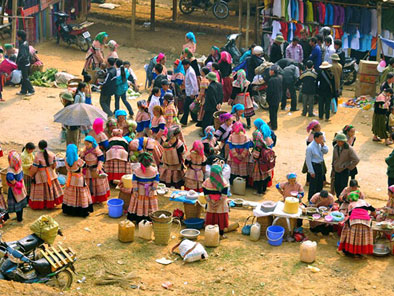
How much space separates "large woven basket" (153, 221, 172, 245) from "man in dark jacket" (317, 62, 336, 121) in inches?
305

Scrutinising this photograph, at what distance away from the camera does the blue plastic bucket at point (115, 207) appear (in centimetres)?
1312

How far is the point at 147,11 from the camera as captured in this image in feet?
95.5

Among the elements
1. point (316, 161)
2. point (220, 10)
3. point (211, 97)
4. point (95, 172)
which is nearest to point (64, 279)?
point (95, 172)

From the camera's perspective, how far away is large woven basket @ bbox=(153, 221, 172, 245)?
39.5 feet

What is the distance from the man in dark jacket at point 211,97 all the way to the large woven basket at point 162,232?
539 cm

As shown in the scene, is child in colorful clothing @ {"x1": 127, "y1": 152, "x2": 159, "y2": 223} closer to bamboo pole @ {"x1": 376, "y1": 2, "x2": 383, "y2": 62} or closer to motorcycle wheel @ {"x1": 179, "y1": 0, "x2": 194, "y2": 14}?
bamboo pole @ {"x1": 376, "y1": 2, "x2": 383, "y2": 62}

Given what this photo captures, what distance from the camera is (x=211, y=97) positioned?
55.7 ft

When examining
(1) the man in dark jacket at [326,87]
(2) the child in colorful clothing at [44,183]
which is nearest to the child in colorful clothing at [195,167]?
(2) the child in colorful clothing at [44,183]

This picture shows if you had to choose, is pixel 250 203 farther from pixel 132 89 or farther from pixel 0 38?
pixel 0 38

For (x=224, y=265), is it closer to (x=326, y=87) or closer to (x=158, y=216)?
(x=158, y=216)

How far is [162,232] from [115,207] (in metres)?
1.36

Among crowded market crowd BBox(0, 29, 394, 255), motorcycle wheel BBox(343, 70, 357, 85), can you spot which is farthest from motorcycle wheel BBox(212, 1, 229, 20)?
crowded market crowd BBox(0, 29, 394, 255)

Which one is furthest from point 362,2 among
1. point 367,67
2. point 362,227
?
point 362,227

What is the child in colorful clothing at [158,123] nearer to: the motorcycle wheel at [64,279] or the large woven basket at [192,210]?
the large woven basket at [192,210]
